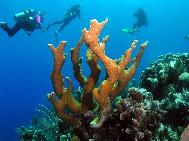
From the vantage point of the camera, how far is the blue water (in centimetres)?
8912

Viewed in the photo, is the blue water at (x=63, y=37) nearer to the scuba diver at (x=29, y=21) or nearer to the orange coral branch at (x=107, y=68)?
the scuba diver at (x=29, y=21)

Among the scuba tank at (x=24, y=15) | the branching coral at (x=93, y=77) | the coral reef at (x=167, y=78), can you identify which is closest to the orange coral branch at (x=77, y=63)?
the branching coral at (x=93, y=77)

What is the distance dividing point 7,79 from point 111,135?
96.3 metres

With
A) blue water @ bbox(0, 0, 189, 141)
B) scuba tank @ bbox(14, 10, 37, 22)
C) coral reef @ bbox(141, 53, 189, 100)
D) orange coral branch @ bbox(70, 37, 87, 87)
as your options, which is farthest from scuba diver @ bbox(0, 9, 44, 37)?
blue water @ bbox(0, 0, 189, 141)

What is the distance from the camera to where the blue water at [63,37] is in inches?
3509

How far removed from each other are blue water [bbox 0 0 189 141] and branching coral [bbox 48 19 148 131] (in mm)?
71323

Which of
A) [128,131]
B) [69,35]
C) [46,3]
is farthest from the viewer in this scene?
[69,35]

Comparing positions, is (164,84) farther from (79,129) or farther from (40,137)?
(40,137)

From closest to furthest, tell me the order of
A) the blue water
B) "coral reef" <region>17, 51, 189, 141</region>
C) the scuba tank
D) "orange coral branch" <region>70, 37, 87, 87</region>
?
"coral reef" <region>17, 51, 189, 141</region> → "orange coral branch" <region>70, 37, 87, 87</region> → the scuba tank → the blue water

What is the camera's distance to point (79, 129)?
4195 mm

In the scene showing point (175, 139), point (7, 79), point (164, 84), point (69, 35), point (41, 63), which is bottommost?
point (175, 139)

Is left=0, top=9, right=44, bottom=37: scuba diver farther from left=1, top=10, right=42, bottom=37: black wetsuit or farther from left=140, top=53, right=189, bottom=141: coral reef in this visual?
left=140, top=53, right=189, bottom=141: coral reef

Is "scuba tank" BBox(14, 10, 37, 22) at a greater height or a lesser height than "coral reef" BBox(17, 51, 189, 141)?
greater

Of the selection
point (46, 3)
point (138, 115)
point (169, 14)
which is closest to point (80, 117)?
point (138, 115)
